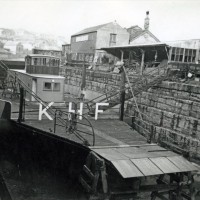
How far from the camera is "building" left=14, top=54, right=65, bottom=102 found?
16.6 meters

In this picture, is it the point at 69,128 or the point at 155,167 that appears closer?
the point at 155,167

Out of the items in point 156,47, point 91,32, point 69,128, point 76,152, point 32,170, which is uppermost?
point 91,32

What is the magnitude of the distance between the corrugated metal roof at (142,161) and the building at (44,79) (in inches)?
337

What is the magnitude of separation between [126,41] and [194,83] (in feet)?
76.6

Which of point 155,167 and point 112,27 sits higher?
point 112,27

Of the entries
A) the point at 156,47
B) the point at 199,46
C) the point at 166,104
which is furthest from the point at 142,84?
the point at 199,46

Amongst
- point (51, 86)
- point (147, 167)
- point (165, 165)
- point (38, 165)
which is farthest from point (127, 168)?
point (51, 86)

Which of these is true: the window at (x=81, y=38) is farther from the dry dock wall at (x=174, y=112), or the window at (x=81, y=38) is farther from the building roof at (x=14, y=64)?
the dry dock wall at (x=174, y=112)

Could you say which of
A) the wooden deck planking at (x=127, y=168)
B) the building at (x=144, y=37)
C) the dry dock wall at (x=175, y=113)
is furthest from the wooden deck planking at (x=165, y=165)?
the building at (x=144, y=37)

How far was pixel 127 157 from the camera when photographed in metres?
8.30

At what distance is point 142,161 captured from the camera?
8.25 meters

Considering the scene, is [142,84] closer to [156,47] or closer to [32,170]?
[156,47]

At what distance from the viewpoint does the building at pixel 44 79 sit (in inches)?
654

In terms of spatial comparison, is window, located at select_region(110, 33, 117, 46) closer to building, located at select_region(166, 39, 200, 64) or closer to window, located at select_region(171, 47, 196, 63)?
building, located at select_region(166, 39, 200, 64)
